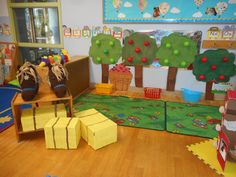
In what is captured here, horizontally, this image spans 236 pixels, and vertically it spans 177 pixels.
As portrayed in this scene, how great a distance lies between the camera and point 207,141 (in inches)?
82.6

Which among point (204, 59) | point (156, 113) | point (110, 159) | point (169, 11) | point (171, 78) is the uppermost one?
point (169, 11)

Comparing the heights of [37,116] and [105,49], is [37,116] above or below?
below

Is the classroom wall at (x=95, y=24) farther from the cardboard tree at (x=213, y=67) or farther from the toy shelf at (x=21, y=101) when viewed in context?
the toy shelf at (x=21, y=101)

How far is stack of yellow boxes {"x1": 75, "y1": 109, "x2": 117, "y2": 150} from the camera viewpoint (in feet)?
6.33

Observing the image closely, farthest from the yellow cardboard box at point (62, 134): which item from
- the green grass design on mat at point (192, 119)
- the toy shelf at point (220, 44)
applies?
the toy shelf at point (220, 44)

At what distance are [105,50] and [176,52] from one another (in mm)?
1216

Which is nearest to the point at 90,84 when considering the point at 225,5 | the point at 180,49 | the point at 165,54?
the point at 165,54

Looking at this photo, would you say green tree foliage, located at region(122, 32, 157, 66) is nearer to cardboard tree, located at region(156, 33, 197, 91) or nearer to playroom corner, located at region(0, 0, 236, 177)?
playroom corner, located at region(0, 0, 236, 177)

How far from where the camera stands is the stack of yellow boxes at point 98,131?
6.33 ft

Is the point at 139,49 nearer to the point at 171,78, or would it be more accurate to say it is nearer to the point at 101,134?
the point at 171,78

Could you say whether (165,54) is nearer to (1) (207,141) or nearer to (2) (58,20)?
(1) (207,141)

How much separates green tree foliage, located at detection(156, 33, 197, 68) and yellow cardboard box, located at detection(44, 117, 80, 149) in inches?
77.1

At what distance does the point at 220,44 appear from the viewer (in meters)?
3.02

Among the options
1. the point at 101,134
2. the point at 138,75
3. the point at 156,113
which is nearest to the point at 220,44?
the point at 138,75
